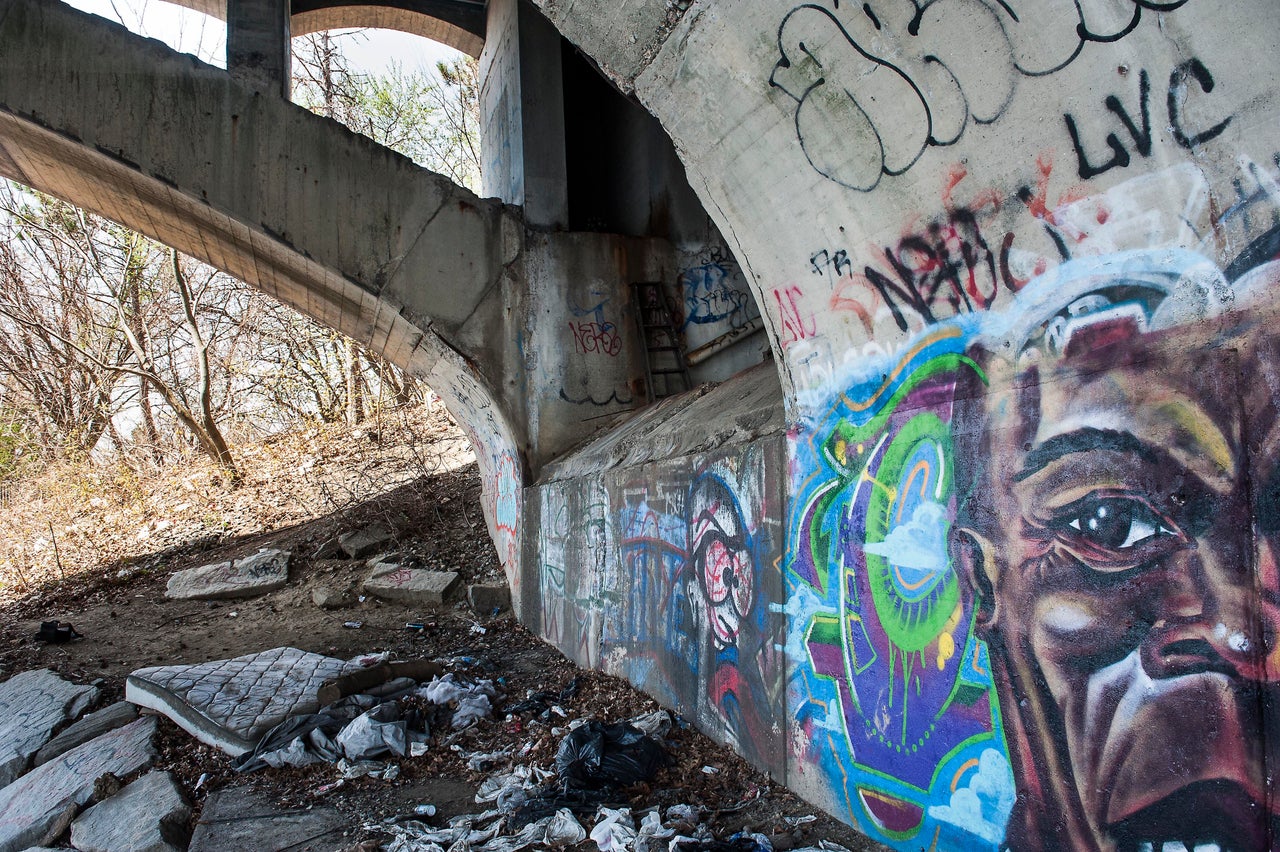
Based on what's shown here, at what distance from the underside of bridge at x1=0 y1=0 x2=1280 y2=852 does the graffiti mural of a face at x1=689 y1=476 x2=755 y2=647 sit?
23mm

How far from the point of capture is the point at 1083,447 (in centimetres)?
221

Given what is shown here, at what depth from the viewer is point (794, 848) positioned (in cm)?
297

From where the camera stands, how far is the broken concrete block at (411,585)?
8203 millimetres

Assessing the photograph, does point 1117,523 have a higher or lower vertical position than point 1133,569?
higher

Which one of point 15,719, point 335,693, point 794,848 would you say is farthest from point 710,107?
point 15,719

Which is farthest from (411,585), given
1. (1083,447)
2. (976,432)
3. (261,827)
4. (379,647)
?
(1083,447)

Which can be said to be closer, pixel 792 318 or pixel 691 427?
pixel 792 318

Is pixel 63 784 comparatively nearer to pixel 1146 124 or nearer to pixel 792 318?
pixel 792 318

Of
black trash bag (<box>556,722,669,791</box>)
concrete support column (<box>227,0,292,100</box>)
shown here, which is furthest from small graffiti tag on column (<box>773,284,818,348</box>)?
concrete support column (<box>227,0,292,100</box>)

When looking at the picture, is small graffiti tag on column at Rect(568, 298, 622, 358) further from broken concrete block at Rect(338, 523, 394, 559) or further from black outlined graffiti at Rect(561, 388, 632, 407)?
broken concrete block at Rect(338, 523, 394, 559)

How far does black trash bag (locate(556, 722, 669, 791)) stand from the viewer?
374 centimetres

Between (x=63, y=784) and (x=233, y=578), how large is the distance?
467cm

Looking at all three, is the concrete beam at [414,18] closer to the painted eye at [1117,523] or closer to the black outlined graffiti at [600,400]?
the black outlined graffiti at [600,400]

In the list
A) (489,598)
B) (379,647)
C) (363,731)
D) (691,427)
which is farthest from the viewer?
(489,598)
